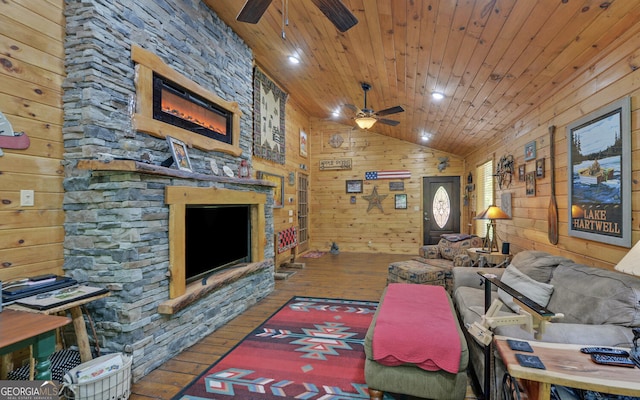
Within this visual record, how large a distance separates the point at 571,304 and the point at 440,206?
5677 mm

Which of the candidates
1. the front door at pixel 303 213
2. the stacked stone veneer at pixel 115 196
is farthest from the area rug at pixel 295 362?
the front door at pixel 303 213

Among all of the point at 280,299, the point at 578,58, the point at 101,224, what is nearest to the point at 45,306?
the point at 101,224

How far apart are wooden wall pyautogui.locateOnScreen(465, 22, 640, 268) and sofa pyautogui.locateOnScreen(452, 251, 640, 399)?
28cm

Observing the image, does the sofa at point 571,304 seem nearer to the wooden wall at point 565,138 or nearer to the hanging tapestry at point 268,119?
the wooden wall at point 565,138

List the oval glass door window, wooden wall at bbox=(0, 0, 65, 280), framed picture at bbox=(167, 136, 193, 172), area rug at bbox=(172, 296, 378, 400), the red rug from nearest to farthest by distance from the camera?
wooden wall at bbox=(0, 0, 65, 280)
area rug at bbox=(172, 296, 378, 400)
framed picture at bbox=(167, 136, 193, 172)
the red rug
the oval glass door window

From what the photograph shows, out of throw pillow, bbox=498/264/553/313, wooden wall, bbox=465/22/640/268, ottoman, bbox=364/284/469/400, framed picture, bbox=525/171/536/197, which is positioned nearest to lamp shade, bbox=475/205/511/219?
wooden wall, bbox=465/22/640/268

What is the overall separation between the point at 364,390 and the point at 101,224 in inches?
88.5

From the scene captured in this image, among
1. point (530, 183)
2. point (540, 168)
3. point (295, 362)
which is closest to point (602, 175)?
point (540, 168)

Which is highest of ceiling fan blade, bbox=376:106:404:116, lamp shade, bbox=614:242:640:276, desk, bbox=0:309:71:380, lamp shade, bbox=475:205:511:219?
ceiling fan blade, bbox=376:106:404:116

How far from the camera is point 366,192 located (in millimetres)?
7773

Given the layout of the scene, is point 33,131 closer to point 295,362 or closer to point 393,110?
point 295,362

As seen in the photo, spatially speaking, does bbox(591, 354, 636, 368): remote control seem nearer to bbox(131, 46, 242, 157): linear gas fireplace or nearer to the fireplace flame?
bbox(131, 46, 242, 157): linear gas fireplace

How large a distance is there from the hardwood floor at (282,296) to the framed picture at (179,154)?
5.43 feet

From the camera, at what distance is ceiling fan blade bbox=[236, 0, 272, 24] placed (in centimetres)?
194
